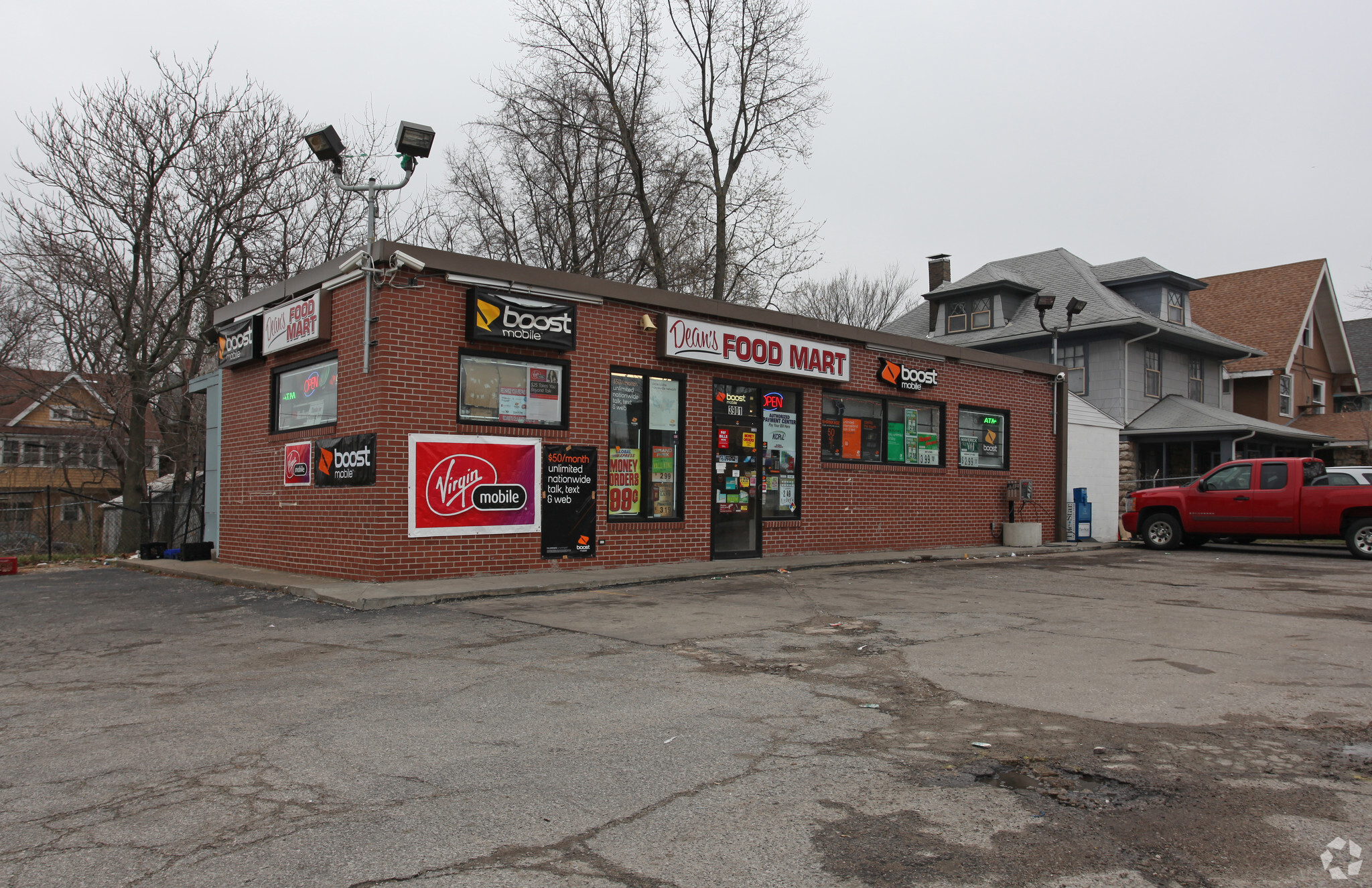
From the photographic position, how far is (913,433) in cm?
→ 1839

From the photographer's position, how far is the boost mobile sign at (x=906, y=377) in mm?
17547

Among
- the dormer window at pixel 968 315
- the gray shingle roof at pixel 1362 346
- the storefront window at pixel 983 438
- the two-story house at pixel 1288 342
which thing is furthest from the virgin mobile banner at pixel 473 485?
the gray shingle roof at pixel 1362 346

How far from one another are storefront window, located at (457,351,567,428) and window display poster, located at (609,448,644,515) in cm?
114

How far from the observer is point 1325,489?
18062 millimetres

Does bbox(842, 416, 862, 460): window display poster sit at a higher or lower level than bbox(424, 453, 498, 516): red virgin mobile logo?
higher

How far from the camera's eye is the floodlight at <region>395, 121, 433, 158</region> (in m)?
12.0

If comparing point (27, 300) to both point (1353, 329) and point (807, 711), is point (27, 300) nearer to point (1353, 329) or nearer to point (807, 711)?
point (807, 711)

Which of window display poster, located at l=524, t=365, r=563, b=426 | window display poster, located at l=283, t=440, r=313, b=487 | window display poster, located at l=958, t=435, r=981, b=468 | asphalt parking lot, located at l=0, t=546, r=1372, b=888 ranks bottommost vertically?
asphalt parking lot, located at l=0, t=546, r=1372, b=888

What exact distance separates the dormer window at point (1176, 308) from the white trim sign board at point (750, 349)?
21256 mm

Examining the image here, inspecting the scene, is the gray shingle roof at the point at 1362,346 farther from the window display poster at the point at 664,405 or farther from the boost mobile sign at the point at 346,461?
the boost mobile sign at the point at 346,461

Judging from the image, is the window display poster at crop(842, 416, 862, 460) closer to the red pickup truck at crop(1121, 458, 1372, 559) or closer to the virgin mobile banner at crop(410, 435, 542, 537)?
the virgin mobile banner at crop(410, 435, 542, 537)

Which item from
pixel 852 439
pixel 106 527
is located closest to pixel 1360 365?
pixel 852 439

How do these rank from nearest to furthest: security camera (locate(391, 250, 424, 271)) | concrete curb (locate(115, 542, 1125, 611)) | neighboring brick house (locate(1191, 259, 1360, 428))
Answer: concrete curb (locate(115, 542, 1125, 611)), security camera (locate(391, 250, 424, 271)), neighboring brick house (locate(1191, 259, 1360, 428))

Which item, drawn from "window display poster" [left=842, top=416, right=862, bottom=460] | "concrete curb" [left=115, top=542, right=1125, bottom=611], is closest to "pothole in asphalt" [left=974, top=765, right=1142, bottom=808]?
Answer: "concrete curb" [left=115, top=542, right=1125, bottom=611]
